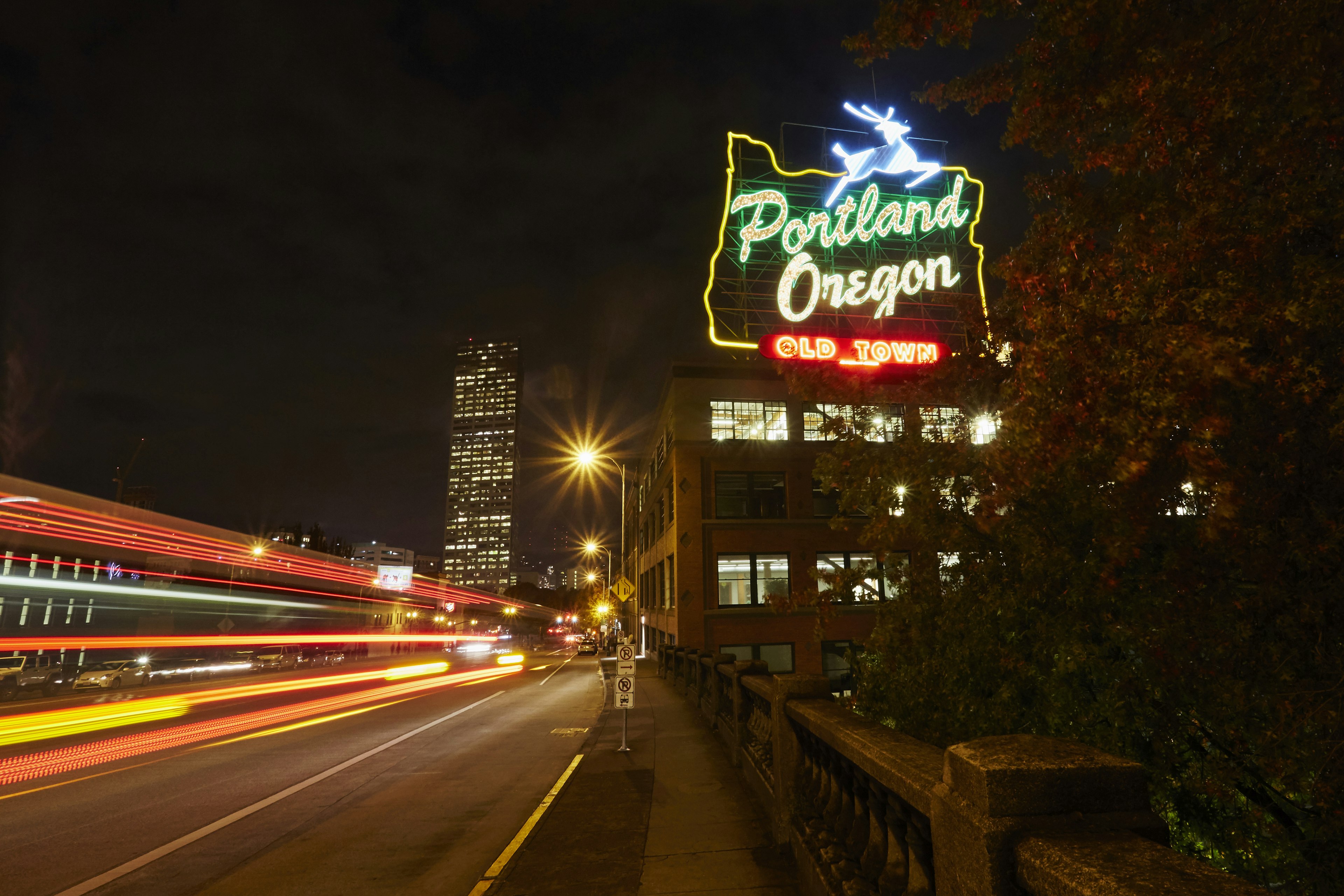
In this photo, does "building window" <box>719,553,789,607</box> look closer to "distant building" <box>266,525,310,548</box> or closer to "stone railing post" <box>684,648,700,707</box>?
"stone railing post" <box>684,648,700,707</box>

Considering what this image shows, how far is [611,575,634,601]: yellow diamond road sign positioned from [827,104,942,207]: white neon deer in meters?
16.7

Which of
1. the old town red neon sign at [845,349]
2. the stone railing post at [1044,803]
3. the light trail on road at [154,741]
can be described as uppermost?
the old town red neon sign at [845,349]

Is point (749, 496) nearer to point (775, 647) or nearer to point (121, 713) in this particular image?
point (775, 647)

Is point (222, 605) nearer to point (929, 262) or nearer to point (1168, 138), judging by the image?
point (929, 262)

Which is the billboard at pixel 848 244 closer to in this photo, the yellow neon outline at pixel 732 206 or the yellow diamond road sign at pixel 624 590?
the yellow neon outline at pixel 732 206

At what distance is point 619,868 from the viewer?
255 inches

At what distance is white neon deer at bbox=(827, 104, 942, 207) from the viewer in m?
27.4

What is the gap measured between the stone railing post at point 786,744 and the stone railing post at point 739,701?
321cm

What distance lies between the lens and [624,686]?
13.2 m

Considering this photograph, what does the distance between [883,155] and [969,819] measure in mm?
29157

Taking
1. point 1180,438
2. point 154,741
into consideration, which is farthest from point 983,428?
point 154,741

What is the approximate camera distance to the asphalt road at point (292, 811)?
266 inches

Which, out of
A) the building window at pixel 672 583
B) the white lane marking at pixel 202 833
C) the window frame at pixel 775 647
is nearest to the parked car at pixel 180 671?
the building window at pixel 672 583

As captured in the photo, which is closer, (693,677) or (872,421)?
(872,421)
